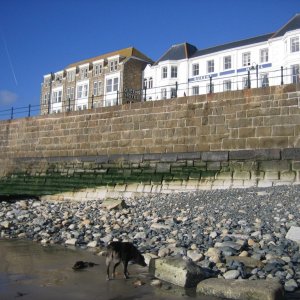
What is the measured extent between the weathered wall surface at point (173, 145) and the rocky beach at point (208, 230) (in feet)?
7.23

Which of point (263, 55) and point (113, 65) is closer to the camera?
point (263, 55)

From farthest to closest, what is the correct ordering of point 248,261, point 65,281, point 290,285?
point 248,261 → point 65,281 → point 290,285

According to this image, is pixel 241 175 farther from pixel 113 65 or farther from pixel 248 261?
pixel 113 65

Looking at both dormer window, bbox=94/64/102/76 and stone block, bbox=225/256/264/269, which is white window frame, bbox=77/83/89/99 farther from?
stone block, bbox=225/256/264/269

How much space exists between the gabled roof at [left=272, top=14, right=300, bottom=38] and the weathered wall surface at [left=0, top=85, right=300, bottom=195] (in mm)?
22874

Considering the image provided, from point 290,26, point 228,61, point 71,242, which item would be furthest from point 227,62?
point 71,242

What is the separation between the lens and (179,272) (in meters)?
4.20

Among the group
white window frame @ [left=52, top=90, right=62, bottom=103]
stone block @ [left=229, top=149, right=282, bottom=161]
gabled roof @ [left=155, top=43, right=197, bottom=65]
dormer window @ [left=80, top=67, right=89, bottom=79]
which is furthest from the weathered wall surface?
white window frame @ [left=52, top=90, right=62, bottom=103]

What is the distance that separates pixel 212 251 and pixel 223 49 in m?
34.4

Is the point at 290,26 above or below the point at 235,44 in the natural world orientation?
above

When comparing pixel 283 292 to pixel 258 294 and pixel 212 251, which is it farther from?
pixel 212 251

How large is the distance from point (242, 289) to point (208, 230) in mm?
2497

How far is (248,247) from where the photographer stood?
521cm

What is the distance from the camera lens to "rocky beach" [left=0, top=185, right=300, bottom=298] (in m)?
4.61
